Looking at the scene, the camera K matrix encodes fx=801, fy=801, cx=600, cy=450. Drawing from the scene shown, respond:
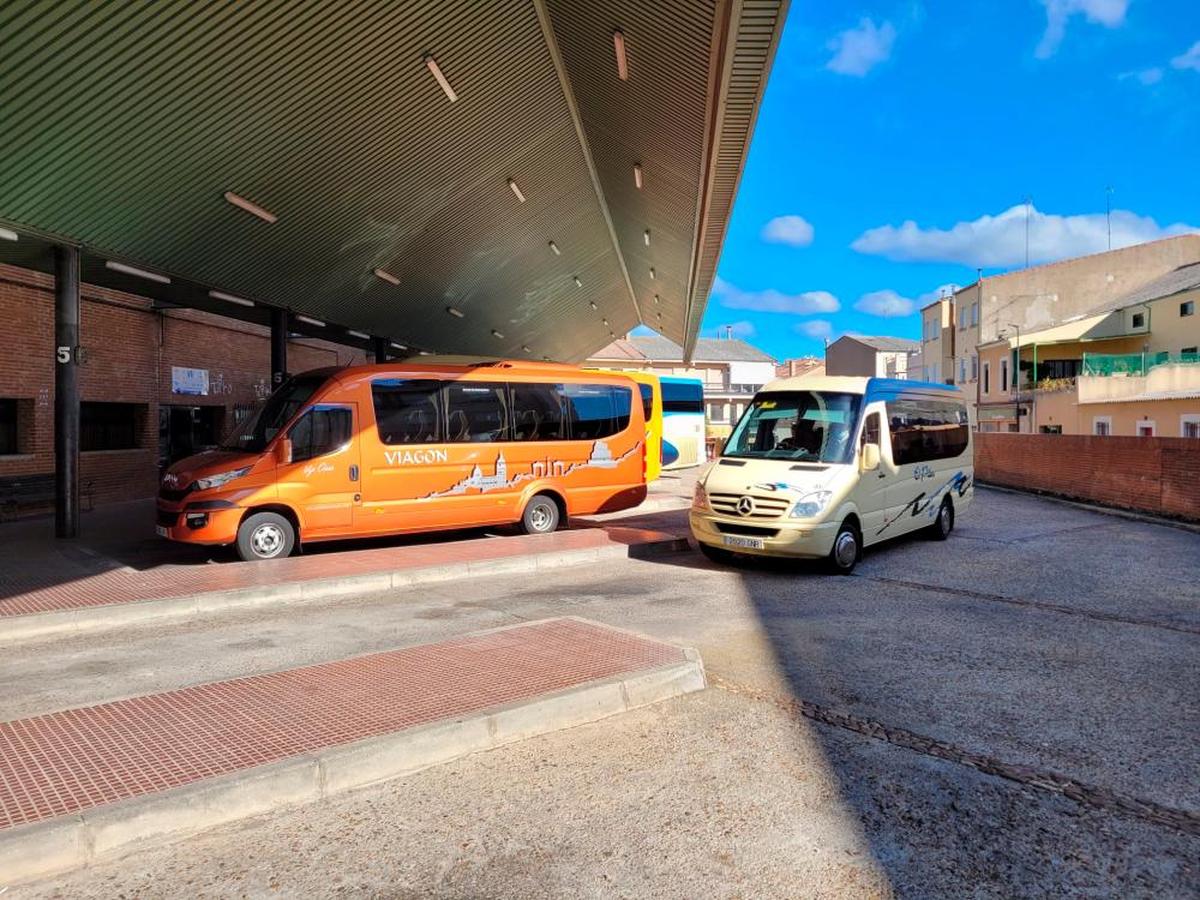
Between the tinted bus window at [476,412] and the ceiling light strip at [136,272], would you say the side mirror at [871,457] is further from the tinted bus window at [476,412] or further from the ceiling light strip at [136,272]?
the ceiling light strip at [136,272]

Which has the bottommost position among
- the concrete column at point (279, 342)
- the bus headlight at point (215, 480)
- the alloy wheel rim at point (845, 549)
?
the alloy wheel rim at point (845, 549)

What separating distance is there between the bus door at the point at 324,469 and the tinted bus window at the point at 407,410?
16.6 inches

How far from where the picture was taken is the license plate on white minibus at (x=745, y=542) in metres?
9.27

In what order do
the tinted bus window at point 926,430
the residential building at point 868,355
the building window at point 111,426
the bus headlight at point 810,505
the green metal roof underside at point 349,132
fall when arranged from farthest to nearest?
1. the residential building at point 868,355
2. the building window at point 111,426
3. the tinted bus window at point 926,430
4. the green metal roof underside at point 349,132
5. the bus headlight at point 810,505

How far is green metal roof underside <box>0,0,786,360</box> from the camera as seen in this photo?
9.25 meters

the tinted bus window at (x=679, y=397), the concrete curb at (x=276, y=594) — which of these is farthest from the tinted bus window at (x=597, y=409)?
the tinted bus window at (x=679, y=397)

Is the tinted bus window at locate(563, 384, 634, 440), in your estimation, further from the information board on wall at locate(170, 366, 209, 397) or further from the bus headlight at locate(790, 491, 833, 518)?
the information board on wall at locate(170, 366, 209, 397)

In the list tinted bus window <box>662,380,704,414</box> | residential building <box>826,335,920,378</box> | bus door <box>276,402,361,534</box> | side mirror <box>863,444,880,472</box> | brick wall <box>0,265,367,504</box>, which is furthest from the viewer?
residential building <box>826,335,920,378</box>

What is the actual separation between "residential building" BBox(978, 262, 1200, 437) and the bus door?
27.6m

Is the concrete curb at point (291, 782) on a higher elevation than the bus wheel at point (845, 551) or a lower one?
lower

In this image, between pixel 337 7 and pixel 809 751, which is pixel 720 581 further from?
pixel 337 7

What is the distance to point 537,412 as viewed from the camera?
510 inches

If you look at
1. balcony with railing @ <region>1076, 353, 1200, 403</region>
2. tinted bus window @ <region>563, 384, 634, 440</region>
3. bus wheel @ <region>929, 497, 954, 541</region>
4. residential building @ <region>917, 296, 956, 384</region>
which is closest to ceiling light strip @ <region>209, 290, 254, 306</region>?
tinted bus window @ <region>563, 384, 634, 440</region>

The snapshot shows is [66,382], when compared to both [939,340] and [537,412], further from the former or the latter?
[939,340]
